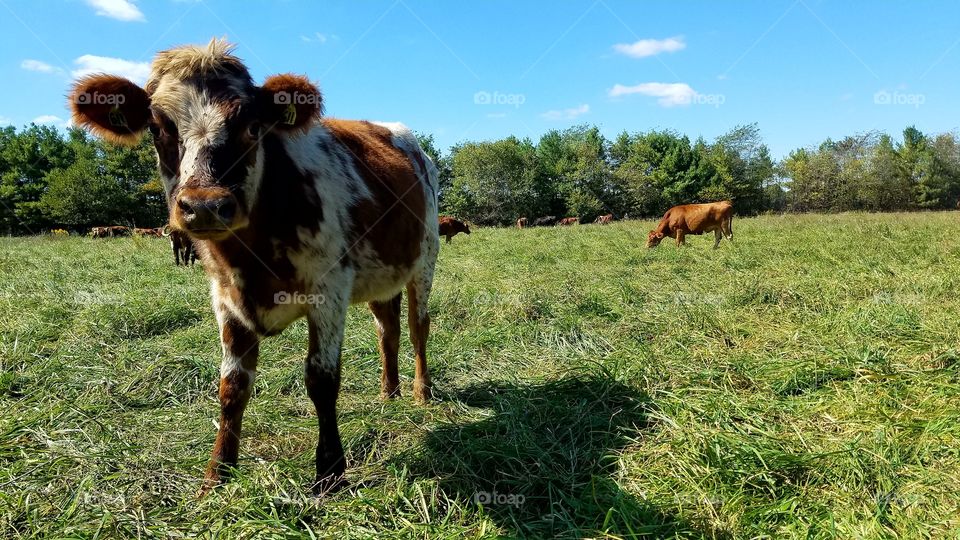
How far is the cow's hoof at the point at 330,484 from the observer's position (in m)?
2.90

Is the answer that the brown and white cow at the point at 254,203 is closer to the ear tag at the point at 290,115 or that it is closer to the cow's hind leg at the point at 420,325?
the ear tag at the point at 290,115

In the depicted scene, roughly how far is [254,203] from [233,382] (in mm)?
1136

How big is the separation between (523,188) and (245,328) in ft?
175

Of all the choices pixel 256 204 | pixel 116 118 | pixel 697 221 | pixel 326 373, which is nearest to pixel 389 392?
pixel 326 373

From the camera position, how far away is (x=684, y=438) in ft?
10.3

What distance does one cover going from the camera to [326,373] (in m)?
3.11

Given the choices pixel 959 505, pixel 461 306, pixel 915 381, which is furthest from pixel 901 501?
pixel 461 306

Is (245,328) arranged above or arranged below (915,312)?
above

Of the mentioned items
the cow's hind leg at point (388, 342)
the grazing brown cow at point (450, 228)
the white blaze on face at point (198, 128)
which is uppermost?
the white blaze on face at point (198, 128)

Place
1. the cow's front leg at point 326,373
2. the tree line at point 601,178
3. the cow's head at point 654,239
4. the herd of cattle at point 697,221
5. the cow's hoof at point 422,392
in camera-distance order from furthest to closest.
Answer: the tree line at point 601,178
the herd of cattle at point 697,221
the cow's head at point 654,239
the cow's hoof at point 422,392
the cow's front leg at point 326,373

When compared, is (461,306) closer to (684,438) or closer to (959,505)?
(684,438)

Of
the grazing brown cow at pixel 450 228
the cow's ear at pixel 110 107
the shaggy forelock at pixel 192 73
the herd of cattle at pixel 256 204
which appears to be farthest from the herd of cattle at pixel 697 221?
the cow's ear at pixel 110 107

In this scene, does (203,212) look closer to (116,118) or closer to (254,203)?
(254,203)

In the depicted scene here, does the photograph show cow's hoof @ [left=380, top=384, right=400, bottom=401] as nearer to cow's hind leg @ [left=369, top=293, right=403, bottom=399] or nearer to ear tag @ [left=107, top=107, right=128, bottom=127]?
cow's hind leg @ [left=369, top=293, right=403, bottom=399]
